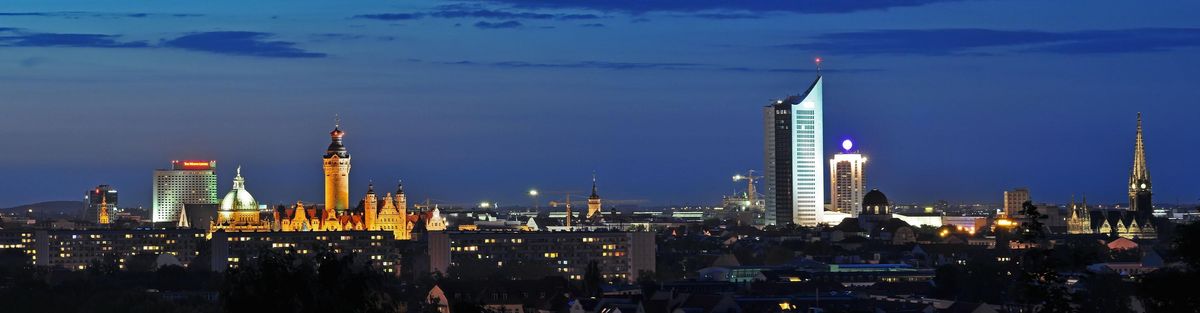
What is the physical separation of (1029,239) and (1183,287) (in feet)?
18.0

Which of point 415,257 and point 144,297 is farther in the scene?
point 415,257

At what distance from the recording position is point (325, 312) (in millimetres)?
48375

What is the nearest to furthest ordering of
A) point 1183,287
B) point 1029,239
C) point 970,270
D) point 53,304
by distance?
point 1029,239 < point 1183,287 < point 53,304 < point 970,270

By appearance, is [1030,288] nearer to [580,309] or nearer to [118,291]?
[580,309]

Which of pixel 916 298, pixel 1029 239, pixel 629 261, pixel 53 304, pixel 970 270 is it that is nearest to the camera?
pixel 1029 239

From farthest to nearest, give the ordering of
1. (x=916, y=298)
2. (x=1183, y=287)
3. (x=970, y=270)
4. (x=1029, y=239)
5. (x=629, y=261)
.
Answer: (x=629, y=261), (x=970, y=270), (x=916, y=298), (x=1183, y=287), (x=1029, y=239)

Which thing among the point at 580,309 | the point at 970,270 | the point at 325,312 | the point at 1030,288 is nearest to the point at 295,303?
the point at 325,312

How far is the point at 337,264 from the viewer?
162 feet

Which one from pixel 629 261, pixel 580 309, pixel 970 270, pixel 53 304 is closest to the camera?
pixel 580 309

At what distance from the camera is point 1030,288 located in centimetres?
4772

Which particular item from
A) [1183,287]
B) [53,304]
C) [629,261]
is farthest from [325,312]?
[629,261]

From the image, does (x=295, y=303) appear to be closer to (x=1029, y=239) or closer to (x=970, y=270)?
(x=1029, y=239)

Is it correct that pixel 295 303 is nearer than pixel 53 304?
Yes

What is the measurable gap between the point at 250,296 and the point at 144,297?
268 feet
